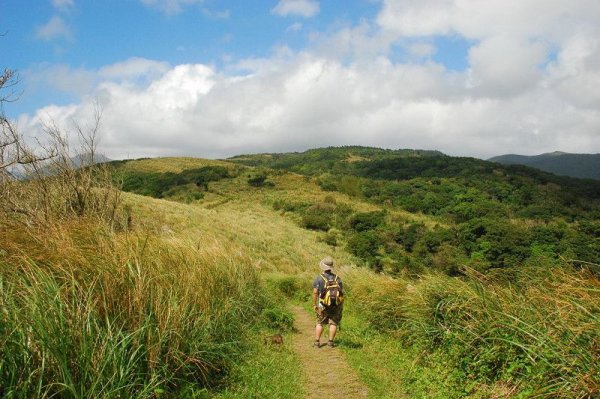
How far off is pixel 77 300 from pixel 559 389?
456cm

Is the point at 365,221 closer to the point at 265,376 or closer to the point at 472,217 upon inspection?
the point at 472,217

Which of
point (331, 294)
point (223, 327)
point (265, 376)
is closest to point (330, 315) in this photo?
point (331, 294)

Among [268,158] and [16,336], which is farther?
[268,158]

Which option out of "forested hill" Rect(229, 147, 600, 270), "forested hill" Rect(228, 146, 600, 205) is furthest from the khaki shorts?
"forested hill" Rect(228, 146, 600, 205)

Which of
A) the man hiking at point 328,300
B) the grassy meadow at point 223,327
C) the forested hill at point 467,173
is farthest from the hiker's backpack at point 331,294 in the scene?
the forested hill at point 467,173

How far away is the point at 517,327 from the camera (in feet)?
14.9

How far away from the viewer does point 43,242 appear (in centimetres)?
475

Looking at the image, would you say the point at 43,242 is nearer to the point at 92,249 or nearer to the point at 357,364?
the point at 92,249

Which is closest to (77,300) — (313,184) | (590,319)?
(590,319)

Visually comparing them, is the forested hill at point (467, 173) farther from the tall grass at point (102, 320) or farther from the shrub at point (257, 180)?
the tall grass at point (102, 320)

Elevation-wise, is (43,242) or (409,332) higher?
(43,242)

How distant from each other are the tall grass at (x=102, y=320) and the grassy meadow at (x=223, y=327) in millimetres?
17

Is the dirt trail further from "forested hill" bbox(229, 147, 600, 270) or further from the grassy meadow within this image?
"forested hill" bbox(229, 147, 600, 270)

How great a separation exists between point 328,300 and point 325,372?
56.7 inches
